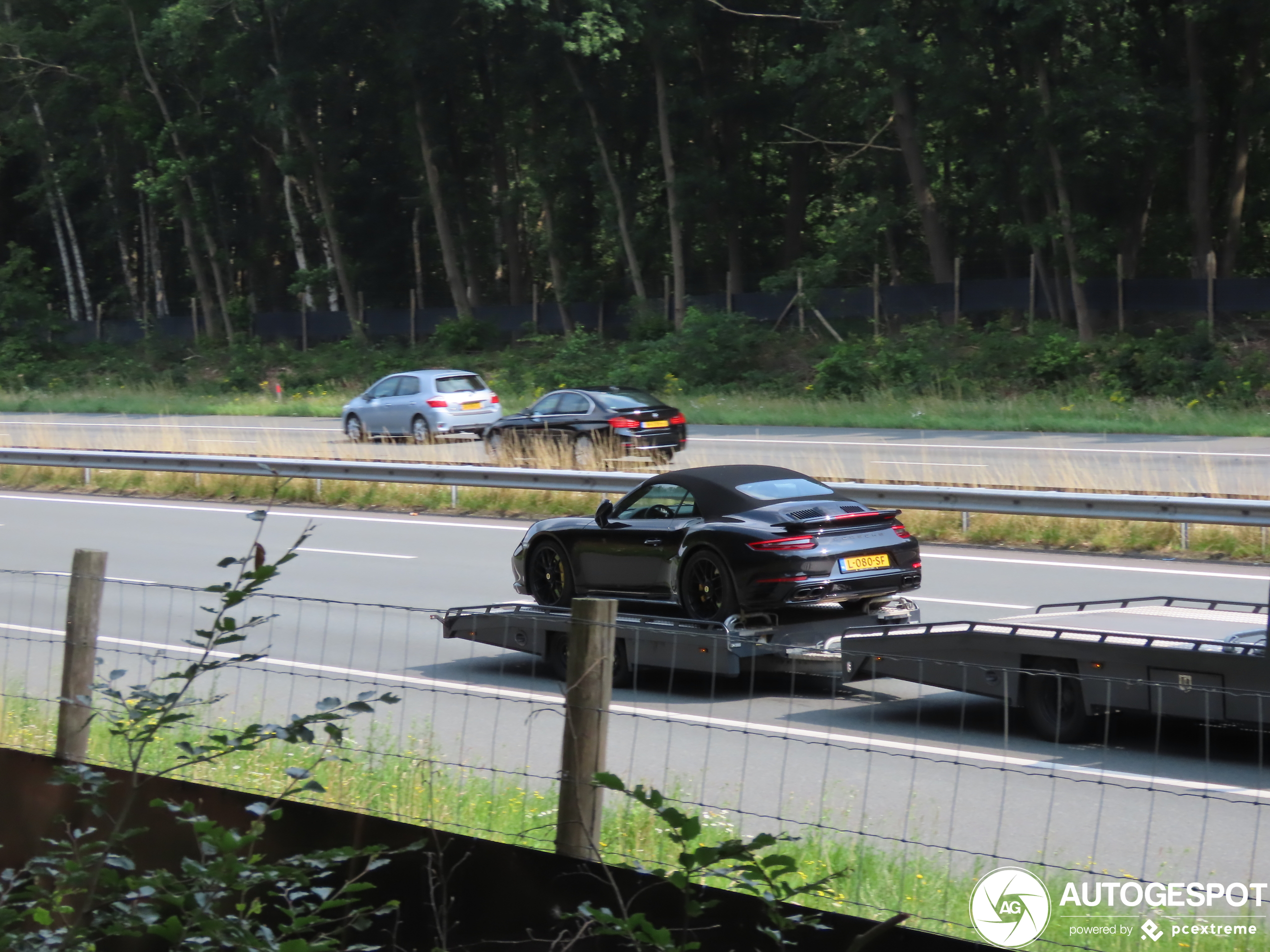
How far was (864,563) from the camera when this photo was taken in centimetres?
1053

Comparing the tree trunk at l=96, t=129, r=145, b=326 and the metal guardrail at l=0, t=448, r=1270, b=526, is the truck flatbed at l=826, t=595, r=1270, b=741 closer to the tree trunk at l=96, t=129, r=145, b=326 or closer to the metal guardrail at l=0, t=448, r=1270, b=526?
the metal guardrail at l=0, t=448, r=1270, b=526

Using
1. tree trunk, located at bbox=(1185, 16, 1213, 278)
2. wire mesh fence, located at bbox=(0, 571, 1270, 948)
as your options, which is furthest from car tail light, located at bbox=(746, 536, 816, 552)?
tree trunk, located at bbox=(1185, 16, 1213, 278)

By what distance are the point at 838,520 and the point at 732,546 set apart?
0.77 m

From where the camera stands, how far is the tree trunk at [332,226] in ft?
184

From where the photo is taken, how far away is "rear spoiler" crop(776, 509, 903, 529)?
34.4ft

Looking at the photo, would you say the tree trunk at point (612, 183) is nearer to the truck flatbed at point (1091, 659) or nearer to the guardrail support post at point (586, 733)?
the truck flatbed at point (1091, 659)

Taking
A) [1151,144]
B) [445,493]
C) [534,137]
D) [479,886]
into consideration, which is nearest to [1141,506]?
[445,493]

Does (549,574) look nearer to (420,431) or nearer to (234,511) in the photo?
(234,511)

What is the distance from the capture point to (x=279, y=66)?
54969 mm

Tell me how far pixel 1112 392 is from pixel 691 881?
3130cm

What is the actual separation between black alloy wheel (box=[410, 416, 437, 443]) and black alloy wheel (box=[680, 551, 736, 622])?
65.9ft

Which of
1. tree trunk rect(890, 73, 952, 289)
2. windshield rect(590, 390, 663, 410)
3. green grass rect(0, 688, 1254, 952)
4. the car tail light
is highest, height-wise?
tree trunk rect(890, 73, 952, 289)

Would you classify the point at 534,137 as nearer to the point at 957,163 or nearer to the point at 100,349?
the point at 957,163

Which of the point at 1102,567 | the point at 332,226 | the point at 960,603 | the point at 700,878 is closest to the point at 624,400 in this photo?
the point at 1102,567
